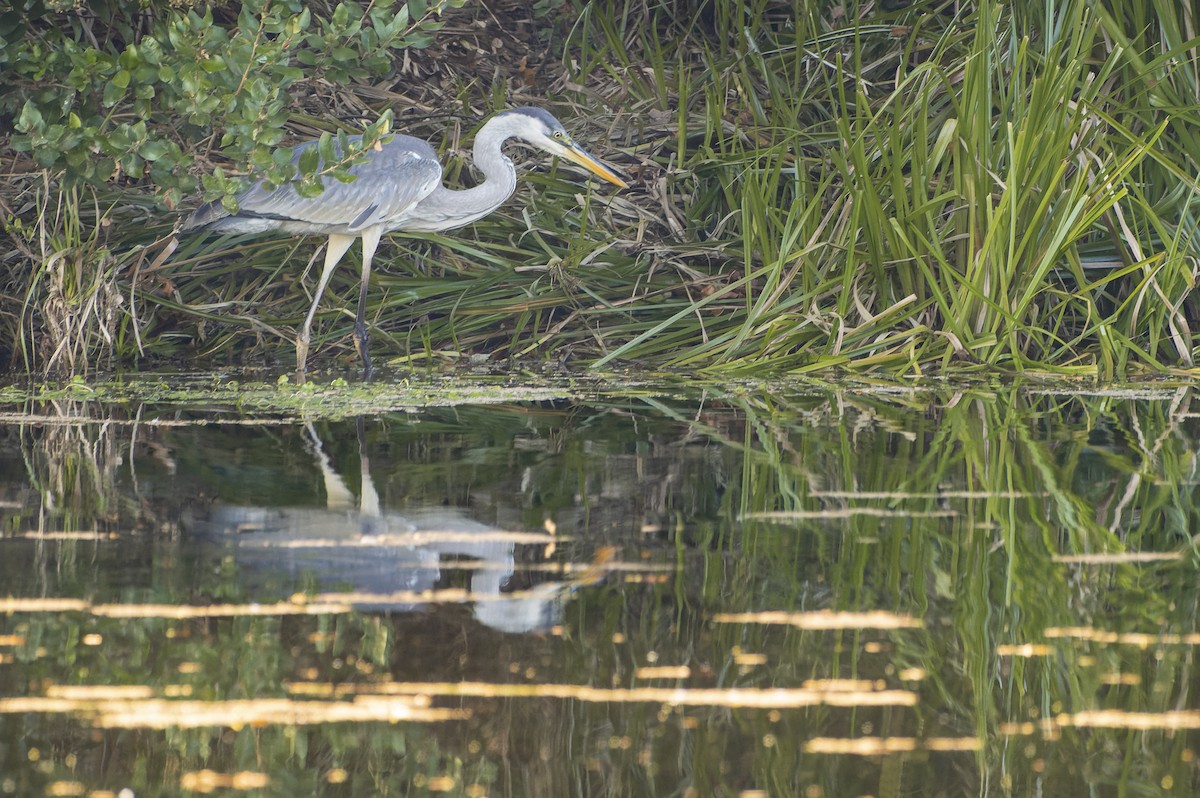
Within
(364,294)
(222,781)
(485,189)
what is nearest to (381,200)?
(364,294)

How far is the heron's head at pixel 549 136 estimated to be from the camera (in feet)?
22.0

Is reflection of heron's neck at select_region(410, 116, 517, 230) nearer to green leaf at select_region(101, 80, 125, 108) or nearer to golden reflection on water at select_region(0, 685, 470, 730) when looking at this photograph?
green leaf at select_region(101, 80, 125, 108)

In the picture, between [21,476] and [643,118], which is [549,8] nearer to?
[643,118]

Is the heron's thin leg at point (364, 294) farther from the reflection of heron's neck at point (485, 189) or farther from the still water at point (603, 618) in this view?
the still water at point (603, 618)

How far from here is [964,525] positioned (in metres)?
2.86

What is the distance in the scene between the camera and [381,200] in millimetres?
6273

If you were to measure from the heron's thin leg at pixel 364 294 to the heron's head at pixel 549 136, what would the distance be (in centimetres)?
80

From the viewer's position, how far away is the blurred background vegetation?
530 cm

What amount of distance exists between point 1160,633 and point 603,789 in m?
0.93

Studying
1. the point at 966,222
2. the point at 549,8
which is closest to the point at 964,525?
the point at 966,222

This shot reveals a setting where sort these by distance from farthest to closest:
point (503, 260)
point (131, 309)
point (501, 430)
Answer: point (503, 260), point (131, 309), point (501, 430)

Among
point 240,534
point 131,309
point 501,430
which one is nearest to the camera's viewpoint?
point 240,534

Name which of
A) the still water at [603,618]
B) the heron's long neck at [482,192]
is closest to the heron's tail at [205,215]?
the heron's long neck at [482,192]

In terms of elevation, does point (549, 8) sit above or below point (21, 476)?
above
